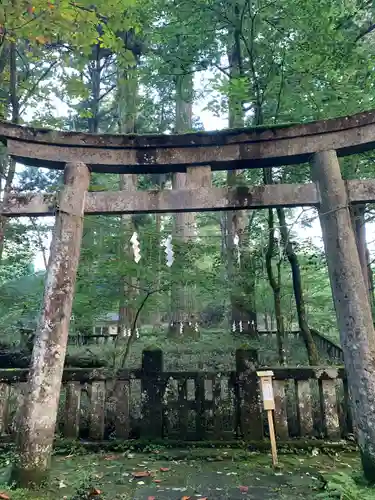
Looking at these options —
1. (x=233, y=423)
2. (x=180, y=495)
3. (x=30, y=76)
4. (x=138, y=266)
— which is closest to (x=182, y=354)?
(x=138, y=266)

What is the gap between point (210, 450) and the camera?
529cm

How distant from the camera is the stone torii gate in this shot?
418 cm

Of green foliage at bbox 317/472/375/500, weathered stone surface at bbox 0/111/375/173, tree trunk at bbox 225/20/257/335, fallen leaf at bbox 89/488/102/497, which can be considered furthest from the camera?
tree trunk at bbox 225/20/257/335

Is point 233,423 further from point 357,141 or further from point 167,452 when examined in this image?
point 357,141

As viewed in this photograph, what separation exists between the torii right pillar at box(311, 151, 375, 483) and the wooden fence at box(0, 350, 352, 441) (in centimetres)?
135

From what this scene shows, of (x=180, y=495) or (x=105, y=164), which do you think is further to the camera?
(x=105, y=164)

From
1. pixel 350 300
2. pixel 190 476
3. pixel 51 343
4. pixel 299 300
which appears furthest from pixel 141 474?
pixel 299 300

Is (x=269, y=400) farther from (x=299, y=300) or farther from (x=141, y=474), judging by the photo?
(x=299, y=300)

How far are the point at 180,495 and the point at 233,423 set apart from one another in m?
1.77

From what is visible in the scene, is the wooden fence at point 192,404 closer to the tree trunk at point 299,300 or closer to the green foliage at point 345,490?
the green foliage at point 345,490

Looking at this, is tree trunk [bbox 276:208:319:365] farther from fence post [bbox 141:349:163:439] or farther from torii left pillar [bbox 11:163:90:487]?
torii left pillar [bbox 11:163:90:487]

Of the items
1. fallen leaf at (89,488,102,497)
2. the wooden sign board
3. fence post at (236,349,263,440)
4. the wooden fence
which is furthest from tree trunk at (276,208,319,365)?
fallen leaf at (89,488,102,497)

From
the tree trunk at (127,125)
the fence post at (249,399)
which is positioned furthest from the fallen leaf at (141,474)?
the tree trunk at (127,125)

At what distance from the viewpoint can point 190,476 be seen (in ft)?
14.8
